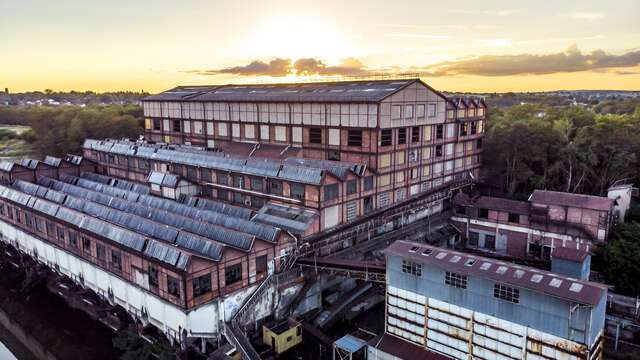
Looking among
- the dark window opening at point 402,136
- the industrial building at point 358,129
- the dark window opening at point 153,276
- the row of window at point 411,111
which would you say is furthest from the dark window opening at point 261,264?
the dark window opening at point 402,136

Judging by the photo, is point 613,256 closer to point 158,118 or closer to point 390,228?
point 390,228

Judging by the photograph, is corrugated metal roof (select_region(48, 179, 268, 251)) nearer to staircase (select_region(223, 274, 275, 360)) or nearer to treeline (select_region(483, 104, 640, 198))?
staircase (select_region(223, 274, 275, 360))

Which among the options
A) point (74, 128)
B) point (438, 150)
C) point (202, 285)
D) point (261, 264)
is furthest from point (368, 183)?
point (74, 128)

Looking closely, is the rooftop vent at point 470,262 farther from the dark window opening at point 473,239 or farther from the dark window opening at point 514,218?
the dark window opening at point 473,239

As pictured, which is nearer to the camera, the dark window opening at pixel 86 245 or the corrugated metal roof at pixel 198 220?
the corrugated metal roof at pixel 198 220

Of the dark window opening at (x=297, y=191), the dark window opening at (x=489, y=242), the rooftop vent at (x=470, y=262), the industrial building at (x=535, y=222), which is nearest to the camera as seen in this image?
the rooftop vent at (x=470, y=262)

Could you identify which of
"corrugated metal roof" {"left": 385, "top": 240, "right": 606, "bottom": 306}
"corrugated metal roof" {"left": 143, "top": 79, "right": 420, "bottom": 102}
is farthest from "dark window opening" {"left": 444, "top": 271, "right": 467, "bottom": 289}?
"corrugated metal roof" {"left": 143, "top": 79, "right": 420, "bottom": 102}

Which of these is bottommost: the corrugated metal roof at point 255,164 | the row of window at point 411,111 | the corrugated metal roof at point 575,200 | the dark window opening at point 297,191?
the corrugated metal roof at point 575,200

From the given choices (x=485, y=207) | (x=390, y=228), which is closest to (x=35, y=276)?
(x=390, y=228)
